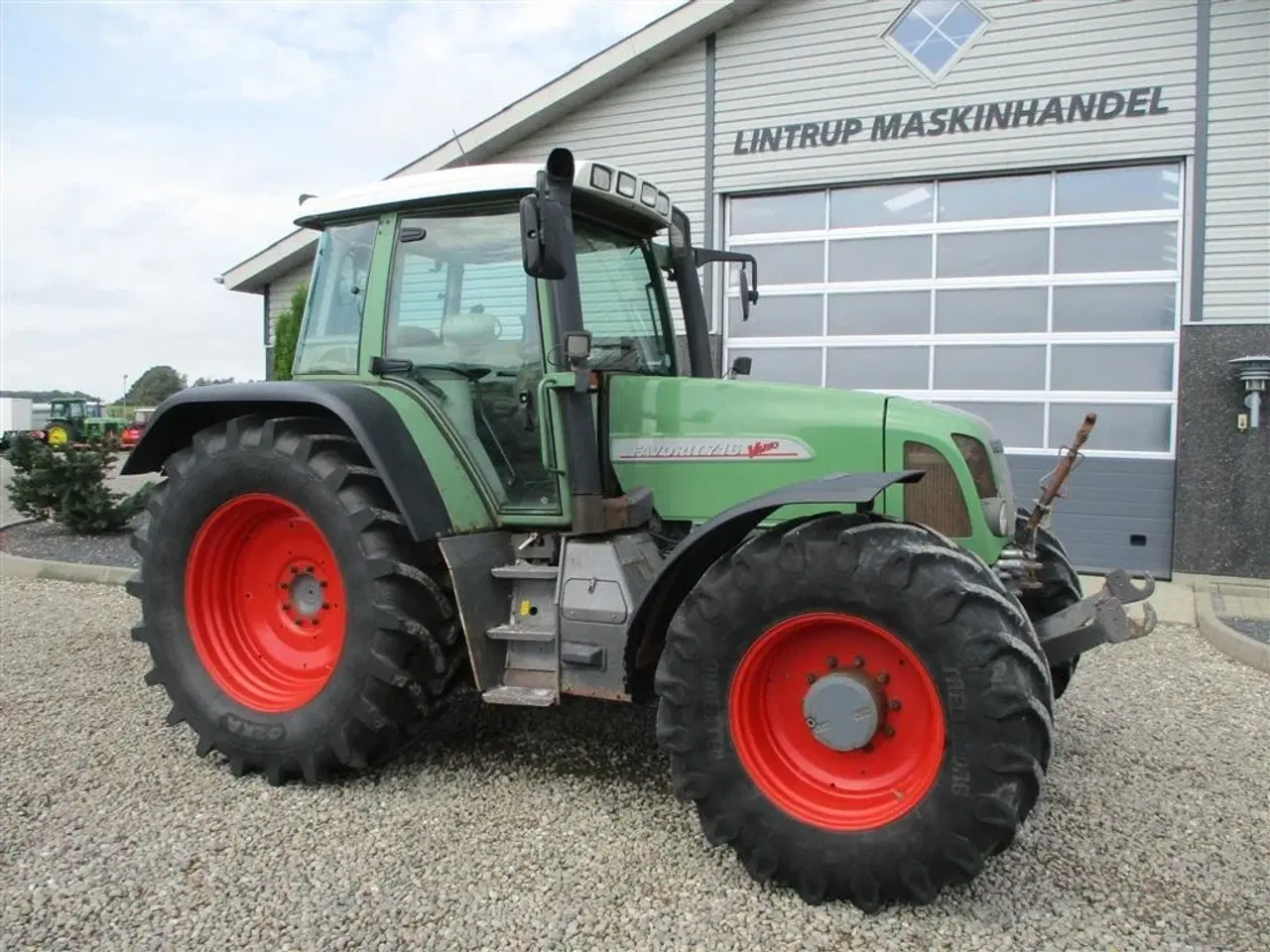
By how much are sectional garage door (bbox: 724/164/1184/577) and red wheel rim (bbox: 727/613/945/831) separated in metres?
6.28

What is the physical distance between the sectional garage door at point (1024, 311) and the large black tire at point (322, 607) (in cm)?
648

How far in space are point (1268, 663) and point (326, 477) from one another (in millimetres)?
5356

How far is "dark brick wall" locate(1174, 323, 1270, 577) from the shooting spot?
815cm

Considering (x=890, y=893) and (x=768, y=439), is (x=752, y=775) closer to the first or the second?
(x=890, y=893)

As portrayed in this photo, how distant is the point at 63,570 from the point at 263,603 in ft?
17.2

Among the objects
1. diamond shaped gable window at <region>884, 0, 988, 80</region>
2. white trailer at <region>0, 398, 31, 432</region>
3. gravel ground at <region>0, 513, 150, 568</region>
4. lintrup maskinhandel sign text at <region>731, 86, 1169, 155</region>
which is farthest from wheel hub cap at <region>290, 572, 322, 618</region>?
white trailer at <region>0, 398, 31, 432</region>

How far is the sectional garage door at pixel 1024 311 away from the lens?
8.48 m

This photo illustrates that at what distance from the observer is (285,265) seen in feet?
40.5

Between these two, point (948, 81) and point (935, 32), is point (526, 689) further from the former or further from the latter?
point (935, 32)

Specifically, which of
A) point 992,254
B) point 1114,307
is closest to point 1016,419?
point 1114,307

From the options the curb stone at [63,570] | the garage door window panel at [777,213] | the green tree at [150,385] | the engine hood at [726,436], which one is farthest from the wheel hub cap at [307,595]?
the green tree at [150,385]

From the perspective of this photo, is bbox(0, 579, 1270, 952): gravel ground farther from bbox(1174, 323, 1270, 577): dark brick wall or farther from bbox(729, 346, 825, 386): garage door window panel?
bbox(729, 346, 825, 386): garage door window panel

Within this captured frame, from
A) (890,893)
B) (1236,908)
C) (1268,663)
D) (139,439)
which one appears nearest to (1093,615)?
(1236,908)

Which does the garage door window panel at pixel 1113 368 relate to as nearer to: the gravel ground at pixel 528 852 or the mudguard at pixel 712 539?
the gravel ground at pixel 528 852
